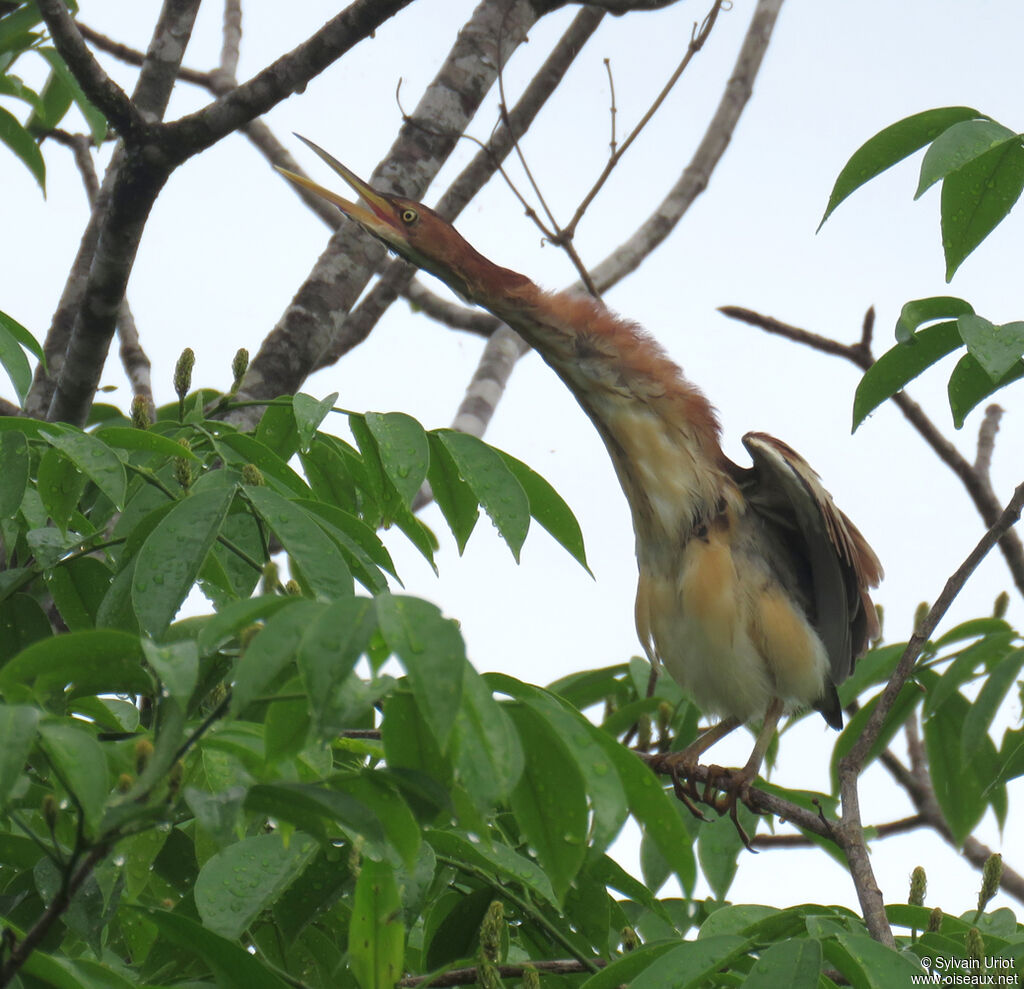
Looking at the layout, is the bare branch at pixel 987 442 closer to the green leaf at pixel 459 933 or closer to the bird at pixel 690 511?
the bird at pixel 690 511

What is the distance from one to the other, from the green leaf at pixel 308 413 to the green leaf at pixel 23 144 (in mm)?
1579

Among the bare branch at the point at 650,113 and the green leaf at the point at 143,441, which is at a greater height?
the bare branch at the point at 650,113

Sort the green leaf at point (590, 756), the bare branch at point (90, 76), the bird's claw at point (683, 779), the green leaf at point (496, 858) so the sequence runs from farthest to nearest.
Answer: the bird's claw at point (683, 779) → the bare branch at point (90, 76) → the green leaf at point (496, 858) → the green leaf at point (590, 756)

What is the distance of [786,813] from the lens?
2.14m

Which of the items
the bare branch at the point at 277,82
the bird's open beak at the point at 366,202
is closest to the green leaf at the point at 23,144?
the bird's open beak at the point at 366,202

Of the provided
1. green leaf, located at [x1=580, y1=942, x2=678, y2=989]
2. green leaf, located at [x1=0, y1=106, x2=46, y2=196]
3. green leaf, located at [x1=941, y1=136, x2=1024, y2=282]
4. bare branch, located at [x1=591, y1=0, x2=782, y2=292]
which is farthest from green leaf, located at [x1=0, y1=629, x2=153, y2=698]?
bare branch, located at [x1=591, y1=0, x2=782, y2=292]

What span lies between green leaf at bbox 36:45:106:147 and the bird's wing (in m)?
1.93

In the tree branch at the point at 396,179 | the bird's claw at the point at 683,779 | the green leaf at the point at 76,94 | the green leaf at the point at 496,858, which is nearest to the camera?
the green leaf at the point at 496,858

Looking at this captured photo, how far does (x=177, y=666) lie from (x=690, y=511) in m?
2.21

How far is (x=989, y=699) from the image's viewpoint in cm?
223

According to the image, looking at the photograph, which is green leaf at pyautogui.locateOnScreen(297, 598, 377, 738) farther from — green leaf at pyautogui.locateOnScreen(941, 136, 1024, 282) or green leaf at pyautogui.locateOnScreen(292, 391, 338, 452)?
green leaf at pyautogui.locateOnScreen(941, 136, 1024, 282)

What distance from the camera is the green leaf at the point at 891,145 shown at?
6.25ft

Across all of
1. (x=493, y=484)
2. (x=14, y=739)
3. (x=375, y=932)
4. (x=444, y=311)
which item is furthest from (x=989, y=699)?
(x=444, y=311)

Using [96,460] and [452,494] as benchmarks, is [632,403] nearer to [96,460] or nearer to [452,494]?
[452,494]
